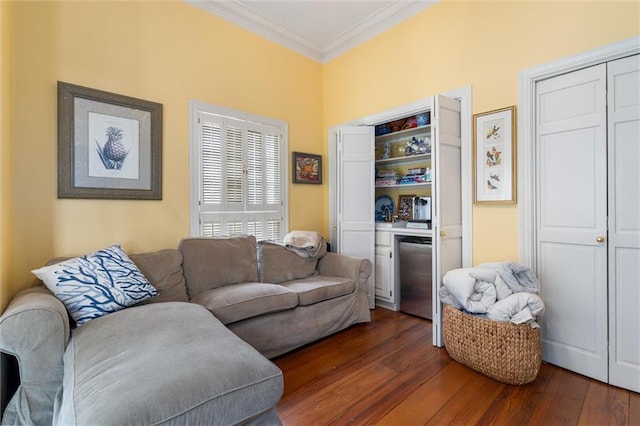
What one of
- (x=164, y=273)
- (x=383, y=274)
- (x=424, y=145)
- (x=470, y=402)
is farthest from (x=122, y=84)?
(x=470, y=402)

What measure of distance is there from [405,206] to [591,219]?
188 centimetres

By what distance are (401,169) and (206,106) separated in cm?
238

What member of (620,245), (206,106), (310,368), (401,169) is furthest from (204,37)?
(620,245)

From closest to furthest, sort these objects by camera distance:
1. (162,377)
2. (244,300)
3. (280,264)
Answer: (162,377) → (244,300) → (280,264)

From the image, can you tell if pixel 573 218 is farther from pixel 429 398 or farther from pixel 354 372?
pixel 354 372

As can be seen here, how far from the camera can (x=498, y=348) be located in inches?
76.7

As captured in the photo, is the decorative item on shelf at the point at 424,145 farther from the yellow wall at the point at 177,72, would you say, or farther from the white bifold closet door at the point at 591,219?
the white bifold closet door at the point at 591,219

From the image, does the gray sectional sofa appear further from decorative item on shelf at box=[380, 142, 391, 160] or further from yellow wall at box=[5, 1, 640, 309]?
decorative item on shelf at box=[380, 142, 391, 160]

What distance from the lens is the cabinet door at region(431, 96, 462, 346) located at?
251 centimetres

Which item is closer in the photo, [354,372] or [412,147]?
[354,372]

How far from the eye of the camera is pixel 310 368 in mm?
2168

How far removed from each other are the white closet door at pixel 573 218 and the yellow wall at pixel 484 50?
0.22m

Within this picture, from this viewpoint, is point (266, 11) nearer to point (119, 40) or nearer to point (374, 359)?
point (119, 40)

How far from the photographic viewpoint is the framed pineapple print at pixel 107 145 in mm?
2217
